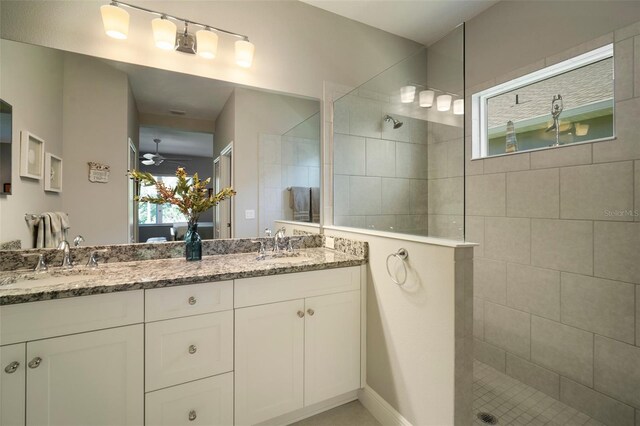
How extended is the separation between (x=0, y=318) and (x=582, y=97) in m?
3.14

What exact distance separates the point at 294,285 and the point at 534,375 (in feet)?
5.94

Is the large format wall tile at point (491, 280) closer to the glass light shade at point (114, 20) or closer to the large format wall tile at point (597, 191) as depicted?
the large format wall tile at point (597, 191)

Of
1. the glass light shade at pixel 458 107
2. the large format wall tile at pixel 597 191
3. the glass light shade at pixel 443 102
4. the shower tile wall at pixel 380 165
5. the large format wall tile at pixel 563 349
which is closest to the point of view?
the large format wall tile at pixel 597 191

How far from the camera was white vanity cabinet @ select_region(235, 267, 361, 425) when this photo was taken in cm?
141

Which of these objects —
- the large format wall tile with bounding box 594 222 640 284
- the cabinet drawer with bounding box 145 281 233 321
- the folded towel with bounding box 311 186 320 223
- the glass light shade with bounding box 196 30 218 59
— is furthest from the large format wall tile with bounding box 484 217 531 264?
the glass light shade with bounding box 196 30 218 59

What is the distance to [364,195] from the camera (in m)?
2.35

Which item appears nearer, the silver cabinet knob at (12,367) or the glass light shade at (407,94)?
the silver cabinet knob at (12,367)

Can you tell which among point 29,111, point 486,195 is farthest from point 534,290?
point 29,111

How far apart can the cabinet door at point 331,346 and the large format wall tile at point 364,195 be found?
75 cm

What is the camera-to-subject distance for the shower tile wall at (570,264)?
5.11 ft

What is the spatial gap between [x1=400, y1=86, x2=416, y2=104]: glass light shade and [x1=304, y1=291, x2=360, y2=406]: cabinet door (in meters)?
1.62

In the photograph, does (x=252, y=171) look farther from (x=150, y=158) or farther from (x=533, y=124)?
(x=533, y=124)

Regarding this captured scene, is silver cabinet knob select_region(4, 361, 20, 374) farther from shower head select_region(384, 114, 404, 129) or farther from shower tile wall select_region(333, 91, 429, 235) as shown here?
shower head select_region(384, 114, 404, 129)

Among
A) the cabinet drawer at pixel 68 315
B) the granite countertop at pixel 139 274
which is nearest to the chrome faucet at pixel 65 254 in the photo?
the granite countertop at pixel 139 274
